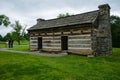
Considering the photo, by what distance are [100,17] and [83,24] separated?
2721mm

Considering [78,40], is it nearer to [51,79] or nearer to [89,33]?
[89,33]

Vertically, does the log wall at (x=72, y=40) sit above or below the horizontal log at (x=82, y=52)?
above

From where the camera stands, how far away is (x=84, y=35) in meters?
16.5

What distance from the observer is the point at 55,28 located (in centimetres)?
1966

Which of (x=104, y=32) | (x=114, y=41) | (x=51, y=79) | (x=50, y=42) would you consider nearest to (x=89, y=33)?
(x=104, y=32)

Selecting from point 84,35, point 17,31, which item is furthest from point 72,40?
point 17,31

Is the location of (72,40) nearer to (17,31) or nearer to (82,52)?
(82,52)

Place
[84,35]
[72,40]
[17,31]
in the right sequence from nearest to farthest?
[84,35] < [72,40] < [17,31]

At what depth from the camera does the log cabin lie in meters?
16.1

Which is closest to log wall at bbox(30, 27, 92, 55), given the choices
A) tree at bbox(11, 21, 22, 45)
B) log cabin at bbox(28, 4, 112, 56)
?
log cabin at bbox(28, 4, 112, 56)

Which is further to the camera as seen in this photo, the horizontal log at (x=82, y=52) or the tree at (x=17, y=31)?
the tree at (x=17, y=31)

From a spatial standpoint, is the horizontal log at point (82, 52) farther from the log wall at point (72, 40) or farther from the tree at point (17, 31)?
the tree at point (17, 31)

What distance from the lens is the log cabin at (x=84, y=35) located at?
52.9 feet

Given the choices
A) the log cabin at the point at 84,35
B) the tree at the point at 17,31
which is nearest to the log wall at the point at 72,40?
the log cabin at the point at 84,35
